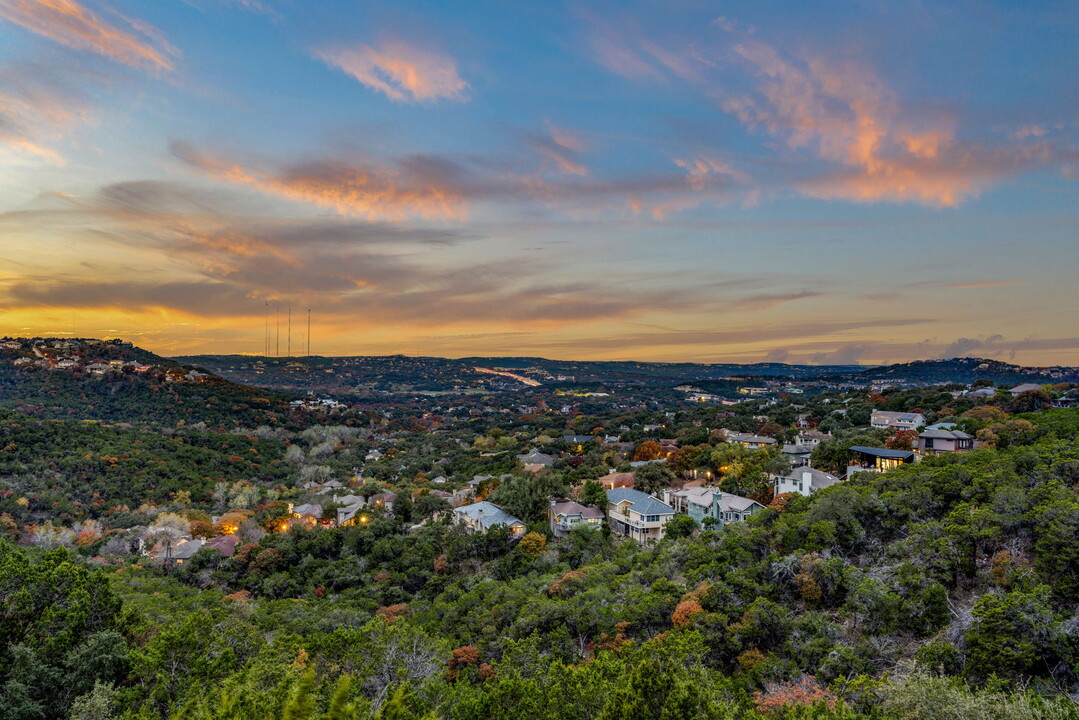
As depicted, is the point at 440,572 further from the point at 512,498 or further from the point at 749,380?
the point at 749,380

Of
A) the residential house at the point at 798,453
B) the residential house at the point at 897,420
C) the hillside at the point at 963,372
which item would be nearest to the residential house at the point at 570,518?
the residential house at the point at 798,453

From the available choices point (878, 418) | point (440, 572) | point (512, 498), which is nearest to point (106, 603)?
point (440, 572)

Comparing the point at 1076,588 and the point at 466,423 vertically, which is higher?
the point at 1076,588

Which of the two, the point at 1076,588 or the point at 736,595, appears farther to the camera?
→ the point at 736,595

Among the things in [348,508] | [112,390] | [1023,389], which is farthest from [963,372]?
[112,390]

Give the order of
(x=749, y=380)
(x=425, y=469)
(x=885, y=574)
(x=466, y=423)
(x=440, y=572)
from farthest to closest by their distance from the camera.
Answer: (x=749, y=380), (x=466, y=423), (x=425, y=469), (x=440, y=572), (x=885, y=574)

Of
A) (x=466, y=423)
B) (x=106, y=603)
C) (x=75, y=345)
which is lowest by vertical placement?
(x=466, y=423)

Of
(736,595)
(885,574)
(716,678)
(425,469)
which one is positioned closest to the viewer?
(716,678)
